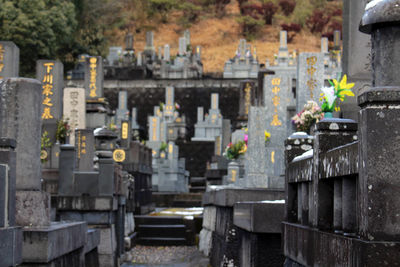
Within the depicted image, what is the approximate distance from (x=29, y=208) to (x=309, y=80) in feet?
32.7

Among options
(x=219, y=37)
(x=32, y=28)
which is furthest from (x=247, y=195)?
(x=219, y=37)

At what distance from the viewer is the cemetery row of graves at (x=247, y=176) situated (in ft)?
15.0

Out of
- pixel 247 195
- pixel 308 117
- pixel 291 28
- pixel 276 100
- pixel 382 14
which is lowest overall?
pixel 247 195

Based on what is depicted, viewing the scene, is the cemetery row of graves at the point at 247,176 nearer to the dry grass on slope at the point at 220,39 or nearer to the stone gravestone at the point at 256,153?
the stone gravestone at the point at 256,153

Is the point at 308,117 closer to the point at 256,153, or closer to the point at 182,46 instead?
the point at 256,153

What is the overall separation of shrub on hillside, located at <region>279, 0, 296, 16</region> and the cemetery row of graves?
173 feet

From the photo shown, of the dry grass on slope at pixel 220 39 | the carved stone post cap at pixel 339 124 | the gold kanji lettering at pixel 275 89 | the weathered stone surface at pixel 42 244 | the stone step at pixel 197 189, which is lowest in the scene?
the weathered stone surface at pixel 42 244

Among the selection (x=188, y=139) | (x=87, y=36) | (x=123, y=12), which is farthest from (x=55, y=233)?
(x=123, y=12)

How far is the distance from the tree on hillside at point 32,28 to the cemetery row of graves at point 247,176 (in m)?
17.6

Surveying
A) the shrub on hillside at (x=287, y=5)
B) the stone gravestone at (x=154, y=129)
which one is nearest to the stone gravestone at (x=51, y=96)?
the stone gravestone at (x=154, y=129)

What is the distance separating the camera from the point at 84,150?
1861 centimetres

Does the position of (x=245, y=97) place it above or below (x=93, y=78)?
above

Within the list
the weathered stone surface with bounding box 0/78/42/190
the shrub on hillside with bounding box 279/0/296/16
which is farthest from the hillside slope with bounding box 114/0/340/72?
the weathered stone surface with bounding box 0/78/42/190

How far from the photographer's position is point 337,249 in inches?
202
